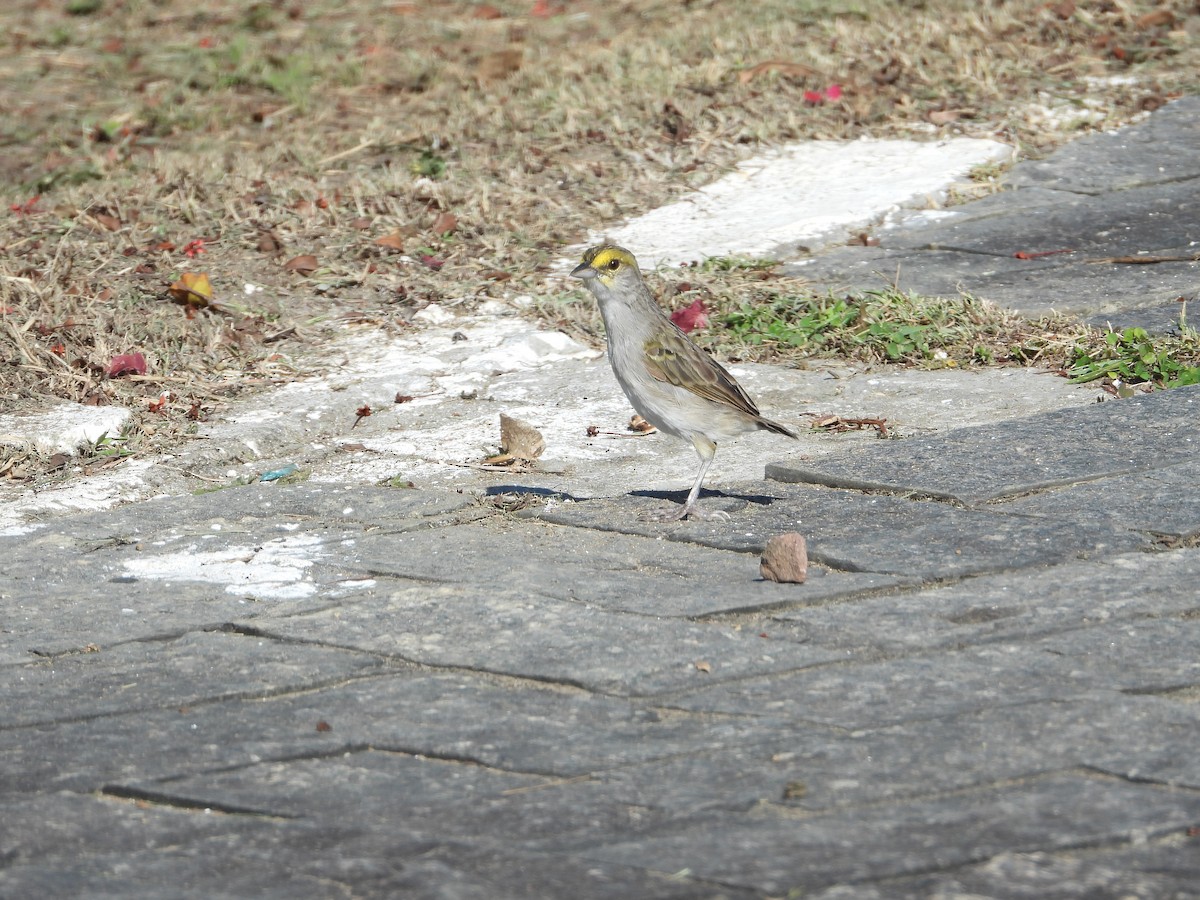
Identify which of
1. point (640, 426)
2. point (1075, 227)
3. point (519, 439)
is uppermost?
point (1075, 227)

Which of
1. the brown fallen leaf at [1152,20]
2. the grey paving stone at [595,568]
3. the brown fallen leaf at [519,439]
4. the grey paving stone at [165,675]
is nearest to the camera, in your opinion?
the grey paving stone at [165,675]

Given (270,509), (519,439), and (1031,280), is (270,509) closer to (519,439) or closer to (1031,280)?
(519,439)

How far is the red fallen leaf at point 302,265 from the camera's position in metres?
6.96

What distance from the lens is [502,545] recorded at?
428cm

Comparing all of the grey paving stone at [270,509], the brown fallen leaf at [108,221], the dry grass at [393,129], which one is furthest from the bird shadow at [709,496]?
the brown fallen leaf at [108,221]

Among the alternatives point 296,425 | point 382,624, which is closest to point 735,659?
point 382,624

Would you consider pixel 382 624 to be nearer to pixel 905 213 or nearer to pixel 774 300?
pixel 774 300

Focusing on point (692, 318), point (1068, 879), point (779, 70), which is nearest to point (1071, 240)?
point (692, 318)

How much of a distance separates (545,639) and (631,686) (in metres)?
0.32

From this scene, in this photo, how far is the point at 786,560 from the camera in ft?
12.5

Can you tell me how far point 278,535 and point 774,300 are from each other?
8.88 feet

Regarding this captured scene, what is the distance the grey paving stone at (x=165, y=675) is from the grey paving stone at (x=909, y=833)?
1.07 metres

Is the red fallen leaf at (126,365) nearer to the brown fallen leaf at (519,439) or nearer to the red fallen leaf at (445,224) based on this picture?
the brown fallen leaf at (519,439)

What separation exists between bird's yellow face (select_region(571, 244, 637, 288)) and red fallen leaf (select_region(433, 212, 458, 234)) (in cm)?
262
